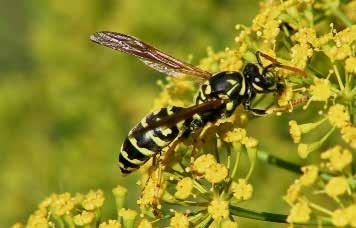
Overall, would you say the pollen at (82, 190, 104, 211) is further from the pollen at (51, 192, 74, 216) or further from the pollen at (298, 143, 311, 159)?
the pollen at (298, 143, 311, 159)

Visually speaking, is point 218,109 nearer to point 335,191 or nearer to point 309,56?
point 309,56

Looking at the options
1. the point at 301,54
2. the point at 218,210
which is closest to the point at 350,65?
the point at 301,54

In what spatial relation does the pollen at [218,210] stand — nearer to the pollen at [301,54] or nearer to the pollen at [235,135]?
the pollen at [235,135]

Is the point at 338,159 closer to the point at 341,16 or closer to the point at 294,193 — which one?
the point at 294,193

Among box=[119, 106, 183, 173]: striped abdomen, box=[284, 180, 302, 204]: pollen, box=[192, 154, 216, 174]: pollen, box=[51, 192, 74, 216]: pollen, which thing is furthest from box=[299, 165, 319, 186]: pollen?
box=[51, 192, 74, 216]: pollen

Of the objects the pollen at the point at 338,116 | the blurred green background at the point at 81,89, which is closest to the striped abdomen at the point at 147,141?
the pollen at the point at 338,116

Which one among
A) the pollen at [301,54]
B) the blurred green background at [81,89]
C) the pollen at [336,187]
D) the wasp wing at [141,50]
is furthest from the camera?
the blurred green background at [81,89]

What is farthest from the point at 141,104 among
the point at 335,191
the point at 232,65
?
the point at 335,191
